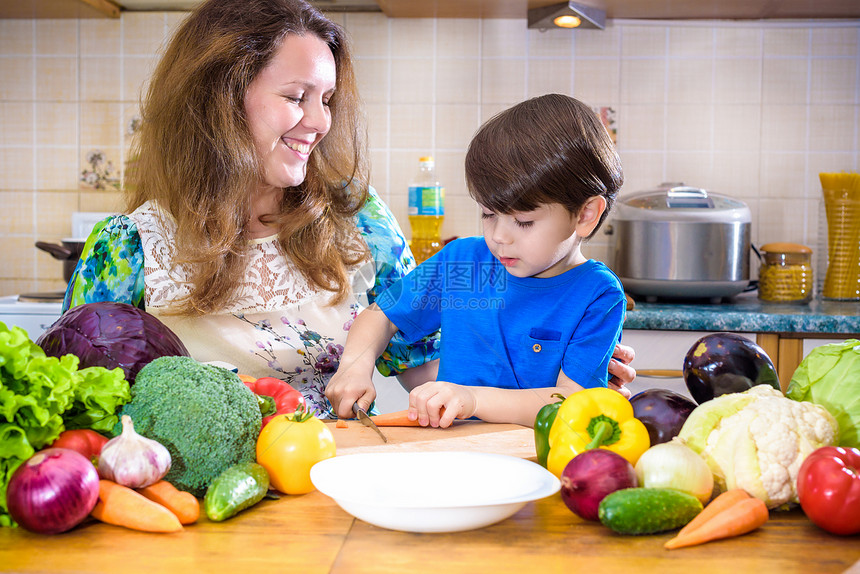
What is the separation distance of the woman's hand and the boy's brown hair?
0.30 m

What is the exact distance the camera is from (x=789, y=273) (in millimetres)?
2314

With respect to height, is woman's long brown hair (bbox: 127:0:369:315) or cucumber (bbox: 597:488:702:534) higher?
woman's long brown hair (bbox: 127:0:369:315)

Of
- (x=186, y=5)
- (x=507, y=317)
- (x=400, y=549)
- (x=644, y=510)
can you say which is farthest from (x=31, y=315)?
(x=644, y=510)

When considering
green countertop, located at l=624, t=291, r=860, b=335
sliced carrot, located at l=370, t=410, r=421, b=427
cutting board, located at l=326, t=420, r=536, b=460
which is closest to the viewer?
cutting board, located at l=326, t=420, r=536, b=460

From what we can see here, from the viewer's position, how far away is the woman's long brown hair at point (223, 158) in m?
1.31

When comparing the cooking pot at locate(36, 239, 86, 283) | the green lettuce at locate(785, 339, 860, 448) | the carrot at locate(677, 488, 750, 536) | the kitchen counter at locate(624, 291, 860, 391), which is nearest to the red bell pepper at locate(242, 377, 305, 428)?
the carrot at locate(677, 488, 750, 536)

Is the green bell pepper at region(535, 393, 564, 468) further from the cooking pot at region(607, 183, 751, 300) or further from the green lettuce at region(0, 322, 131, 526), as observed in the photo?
A: the cooking pot at region(607, 183, 751, 300)

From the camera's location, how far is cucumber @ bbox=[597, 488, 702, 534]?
61 centimetres

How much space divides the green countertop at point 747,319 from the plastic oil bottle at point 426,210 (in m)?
0.76

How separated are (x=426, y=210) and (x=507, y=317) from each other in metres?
1.34

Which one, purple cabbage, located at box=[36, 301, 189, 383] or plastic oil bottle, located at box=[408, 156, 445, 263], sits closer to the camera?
purple cabbage, located at box=[36, 301, 189, 383]

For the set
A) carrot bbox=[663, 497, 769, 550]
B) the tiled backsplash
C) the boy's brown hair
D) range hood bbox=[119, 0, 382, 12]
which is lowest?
carrot bbox=[663, 497, 769, 550]

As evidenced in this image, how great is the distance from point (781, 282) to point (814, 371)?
5.46 feet

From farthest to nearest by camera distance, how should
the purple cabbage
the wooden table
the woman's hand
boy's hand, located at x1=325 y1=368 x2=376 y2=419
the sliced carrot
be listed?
the woman's hand, boy's hand, located at x1=325 y1=368 x2=376 y2=419, the sliced carrot, the purple cabbage, the wooden table
